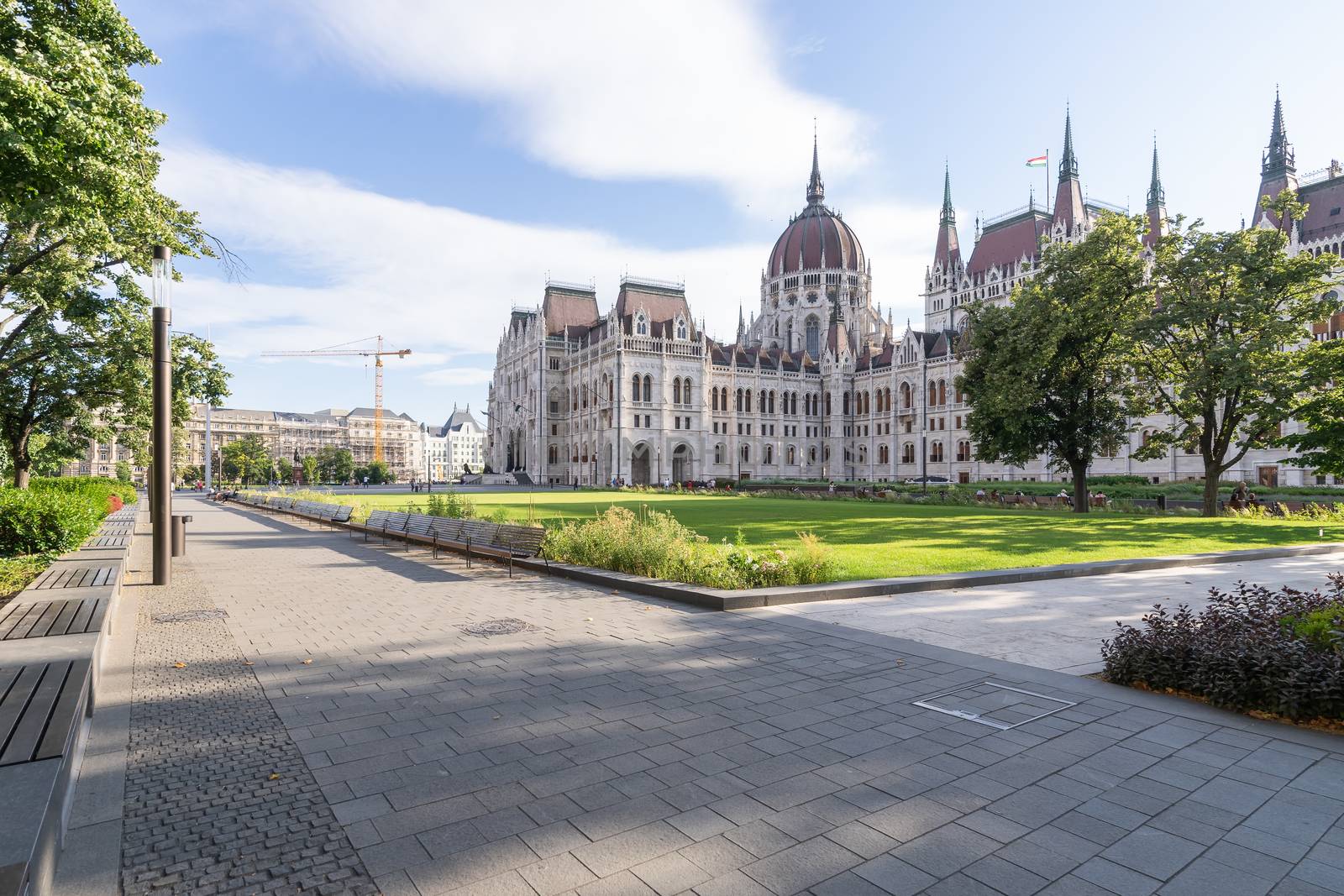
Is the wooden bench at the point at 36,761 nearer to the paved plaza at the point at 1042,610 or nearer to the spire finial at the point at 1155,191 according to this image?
the paved plaza at the point at 1042,610

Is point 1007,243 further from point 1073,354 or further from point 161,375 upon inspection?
point 161,375

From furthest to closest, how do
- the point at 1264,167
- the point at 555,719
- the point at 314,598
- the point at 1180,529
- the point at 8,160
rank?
the point at 1264,167
the point at 1180,529
the point at 314,598
the point at 8,160
the point at 555,719

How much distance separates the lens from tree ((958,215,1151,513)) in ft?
95.1

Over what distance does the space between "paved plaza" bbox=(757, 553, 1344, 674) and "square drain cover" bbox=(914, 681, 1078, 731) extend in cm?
100

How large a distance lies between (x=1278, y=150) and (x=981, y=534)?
81.3 m

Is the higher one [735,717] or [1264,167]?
[1264,167]

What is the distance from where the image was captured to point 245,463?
367ft

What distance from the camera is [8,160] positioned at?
8.99m

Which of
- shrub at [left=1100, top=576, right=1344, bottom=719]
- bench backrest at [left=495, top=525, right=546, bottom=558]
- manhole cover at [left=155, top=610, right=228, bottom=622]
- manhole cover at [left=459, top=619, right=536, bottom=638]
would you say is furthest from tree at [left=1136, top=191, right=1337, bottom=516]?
manhole cover at [left=155, top=610, right=228, bottom=622]

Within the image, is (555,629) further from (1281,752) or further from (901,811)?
(1281,752)

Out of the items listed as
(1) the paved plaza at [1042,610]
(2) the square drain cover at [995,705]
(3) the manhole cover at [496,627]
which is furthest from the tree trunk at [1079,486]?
(3) the manhole cover at [496,627]

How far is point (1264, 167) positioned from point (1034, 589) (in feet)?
288

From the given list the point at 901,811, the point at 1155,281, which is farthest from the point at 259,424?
the point at 901,811

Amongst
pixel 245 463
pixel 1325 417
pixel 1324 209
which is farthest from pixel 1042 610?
pixel 245 463
